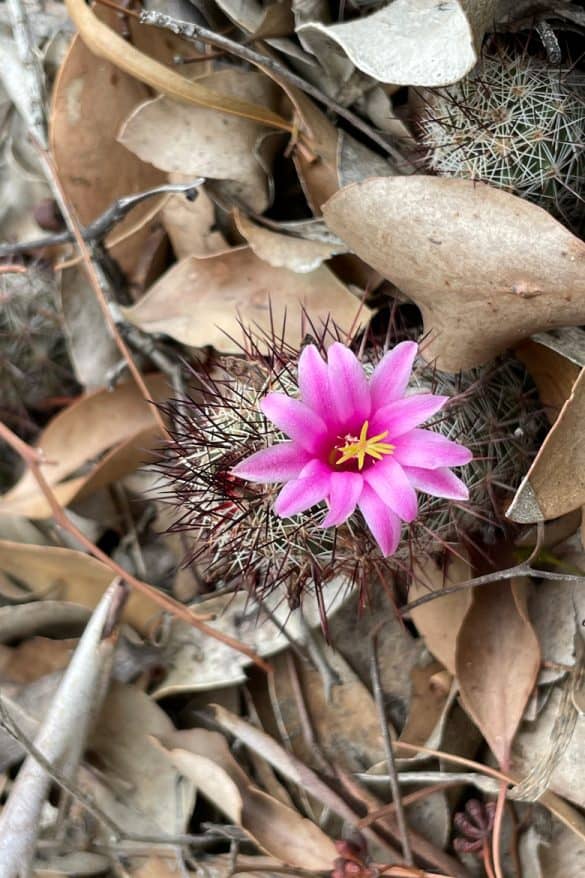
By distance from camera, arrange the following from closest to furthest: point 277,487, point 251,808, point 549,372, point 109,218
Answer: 1. point 277,487
2. point 549,372
3. point 251,808
4. point 109,218

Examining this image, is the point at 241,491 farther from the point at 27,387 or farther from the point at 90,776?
the point at 27,387

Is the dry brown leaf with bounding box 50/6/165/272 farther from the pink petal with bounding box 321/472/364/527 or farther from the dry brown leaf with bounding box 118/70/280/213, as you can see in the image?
the pink petal with bounding box 321/472/364/527

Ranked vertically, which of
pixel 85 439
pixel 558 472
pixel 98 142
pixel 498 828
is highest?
pixel 98 142

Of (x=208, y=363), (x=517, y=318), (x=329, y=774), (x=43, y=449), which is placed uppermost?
(x=517, y=318)

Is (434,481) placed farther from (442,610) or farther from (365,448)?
(442,610)

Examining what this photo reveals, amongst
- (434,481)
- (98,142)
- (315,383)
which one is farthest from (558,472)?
(98,142)

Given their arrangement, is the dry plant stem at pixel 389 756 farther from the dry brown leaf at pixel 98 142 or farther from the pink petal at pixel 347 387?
the dry brown leaf at pixel 98 142

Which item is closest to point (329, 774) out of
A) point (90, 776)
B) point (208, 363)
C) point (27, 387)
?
Answer: point (90, 776)

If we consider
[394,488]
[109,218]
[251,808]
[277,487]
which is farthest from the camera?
[109,218]
